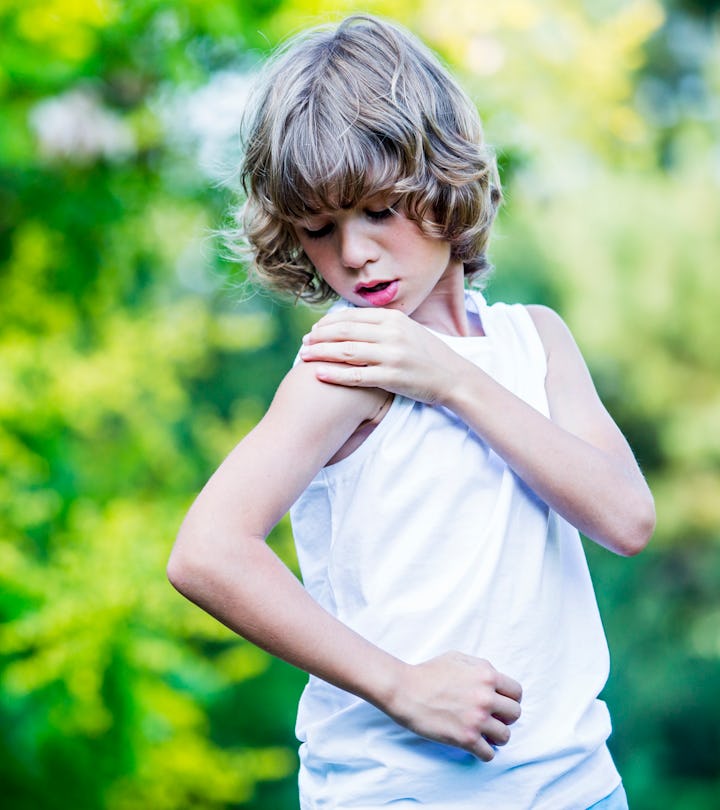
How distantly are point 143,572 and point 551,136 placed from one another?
3619 millimetres

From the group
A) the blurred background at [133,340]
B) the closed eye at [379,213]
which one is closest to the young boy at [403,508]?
the closed eye at [379,213]

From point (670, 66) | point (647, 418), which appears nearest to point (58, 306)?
point (647, 418)

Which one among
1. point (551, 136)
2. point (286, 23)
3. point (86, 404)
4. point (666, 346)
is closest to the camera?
point (286, 23)

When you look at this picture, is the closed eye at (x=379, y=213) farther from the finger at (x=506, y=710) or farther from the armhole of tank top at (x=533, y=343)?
the finger at (x=506, y=710)

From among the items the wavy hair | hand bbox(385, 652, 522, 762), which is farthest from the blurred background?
hand bbox(385, 652, 522, 762)

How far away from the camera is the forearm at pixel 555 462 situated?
1211mm

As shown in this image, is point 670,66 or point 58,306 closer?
point 58,306

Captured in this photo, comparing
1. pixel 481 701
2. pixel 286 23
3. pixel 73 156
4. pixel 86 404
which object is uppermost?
pixel 286 23

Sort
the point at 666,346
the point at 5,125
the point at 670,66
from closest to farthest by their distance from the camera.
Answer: the point at 5,125, the point at 666,346, the point at 670,66

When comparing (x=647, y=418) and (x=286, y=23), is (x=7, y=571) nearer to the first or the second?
(x=286, y=23)

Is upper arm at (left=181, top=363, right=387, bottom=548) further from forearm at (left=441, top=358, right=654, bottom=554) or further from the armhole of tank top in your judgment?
the armhole of tank top

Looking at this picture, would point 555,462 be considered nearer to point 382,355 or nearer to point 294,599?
point 382,355

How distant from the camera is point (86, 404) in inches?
132

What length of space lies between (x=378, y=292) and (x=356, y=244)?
8 cm
